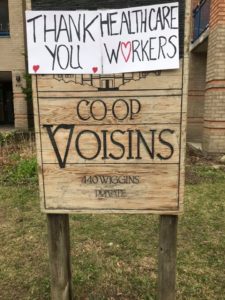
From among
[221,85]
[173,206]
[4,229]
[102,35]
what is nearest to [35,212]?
[4,229]

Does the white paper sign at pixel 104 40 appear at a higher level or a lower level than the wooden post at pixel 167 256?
higher

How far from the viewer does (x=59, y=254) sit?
7.76 ft

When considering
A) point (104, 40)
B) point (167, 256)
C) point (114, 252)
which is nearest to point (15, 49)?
point (114, 252)

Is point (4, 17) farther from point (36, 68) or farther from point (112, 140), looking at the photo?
point (112, 140)

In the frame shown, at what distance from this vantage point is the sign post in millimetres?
1922

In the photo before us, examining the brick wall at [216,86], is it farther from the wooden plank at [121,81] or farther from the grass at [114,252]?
the wooden plank at [121,81]

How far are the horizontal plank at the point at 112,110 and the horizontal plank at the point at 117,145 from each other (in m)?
0.04

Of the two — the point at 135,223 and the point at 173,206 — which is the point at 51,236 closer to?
the point at 173,206

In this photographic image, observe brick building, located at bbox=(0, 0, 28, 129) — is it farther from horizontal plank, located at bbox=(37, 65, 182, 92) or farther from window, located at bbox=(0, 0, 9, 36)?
horizontal plank, located at bbox=(37, 65, 182, 92)

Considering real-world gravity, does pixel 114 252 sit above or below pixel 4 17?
below

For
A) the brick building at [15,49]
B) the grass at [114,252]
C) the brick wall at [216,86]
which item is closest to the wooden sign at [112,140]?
the grass at [114,252]

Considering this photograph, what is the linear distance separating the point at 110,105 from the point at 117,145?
0.80ft

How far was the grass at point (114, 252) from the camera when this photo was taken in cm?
301

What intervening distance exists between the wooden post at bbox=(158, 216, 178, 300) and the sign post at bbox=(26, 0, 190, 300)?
3 cm
